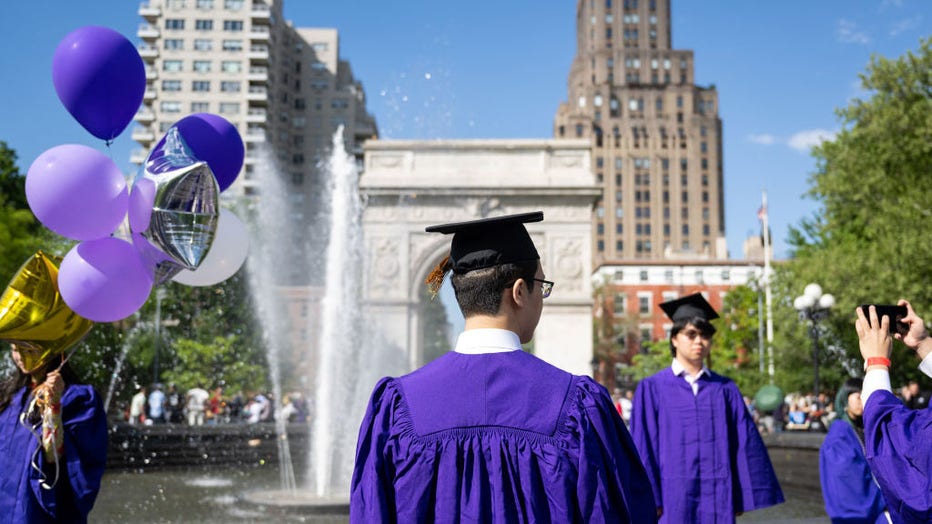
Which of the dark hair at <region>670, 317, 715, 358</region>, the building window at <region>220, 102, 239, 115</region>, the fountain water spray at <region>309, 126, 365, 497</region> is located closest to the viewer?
the dark hair at <region>670, 317, 715, 358</region>

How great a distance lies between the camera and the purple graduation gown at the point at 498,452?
2.16 m

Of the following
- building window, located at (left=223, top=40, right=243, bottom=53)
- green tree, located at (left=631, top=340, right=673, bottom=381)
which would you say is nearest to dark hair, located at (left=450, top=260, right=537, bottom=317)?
green tree, located at (left=631, top=340, right=673, bottom=381)

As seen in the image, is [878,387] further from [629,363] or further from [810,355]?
[629,363]

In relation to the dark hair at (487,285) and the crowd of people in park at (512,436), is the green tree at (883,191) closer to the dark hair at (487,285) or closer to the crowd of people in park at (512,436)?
the crowd of people in park at (512,436)

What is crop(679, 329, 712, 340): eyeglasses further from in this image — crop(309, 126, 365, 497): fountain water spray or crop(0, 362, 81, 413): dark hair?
crop(309, 126, 365, 497): fountain water spray

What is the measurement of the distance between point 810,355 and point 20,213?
2632 cm

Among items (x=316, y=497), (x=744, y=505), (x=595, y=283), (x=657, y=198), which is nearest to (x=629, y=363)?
→ (x=595, y=283)

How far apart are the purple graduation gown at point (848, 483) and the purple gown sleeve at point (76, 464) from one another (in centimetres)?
418

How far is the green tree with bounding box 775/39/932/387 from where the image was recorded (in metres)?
19.9

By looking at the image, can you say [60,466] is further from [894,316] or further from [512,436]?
[894,316]

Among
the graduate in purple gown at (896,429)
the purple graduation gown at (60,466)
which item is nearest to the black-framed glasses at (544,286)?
the graduate in purple gown at (896,429)

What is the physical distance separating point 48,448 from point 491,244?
102 inches

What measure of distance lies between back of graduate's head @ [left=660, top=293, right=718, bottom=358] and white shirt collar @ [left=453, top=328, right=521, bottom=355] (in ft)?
10.2

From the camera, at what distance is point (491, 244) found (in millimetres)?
2445
